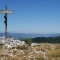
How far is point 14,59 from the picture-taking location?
16906mm

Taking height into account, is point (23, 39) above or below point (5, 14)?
below

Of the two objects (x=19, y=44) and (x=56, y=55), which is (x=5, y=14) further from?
(x=56, y=55)

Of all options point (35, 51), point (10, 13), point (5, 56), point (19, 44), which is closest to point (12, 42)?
point (19, 44)

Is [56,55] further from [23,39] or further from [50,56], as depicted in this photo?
[23,39]

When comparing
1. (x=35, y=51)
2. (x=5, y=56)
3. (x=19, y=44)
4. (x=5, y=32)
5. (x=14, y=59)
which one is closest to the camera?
(x=14, y=59)

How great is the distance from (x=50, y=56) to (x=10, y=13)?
8.60 m

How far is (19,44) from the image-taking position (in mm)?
23969

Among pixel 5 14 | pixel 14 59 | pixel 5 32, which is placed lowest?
pixel 14 59

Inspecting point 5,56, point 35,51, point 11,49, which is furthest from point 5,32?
point 5,56

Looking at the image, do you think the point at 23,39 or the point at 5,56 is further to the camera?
the point at 23,39

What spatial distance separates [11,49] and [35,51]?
2336 millimetres

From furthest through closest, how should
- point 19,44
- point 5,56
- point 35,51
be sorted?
1. point 19,44
2. point 35,51
3. point 5,56

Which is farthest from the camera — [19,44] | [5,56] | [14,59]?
[19,44]

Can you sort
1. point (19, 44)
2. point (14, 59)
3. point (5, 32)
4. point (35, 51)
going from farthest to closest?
1. point (5, 32)
2. point (19, 44)
3. point (35, 51)
4. point (14, 59)
